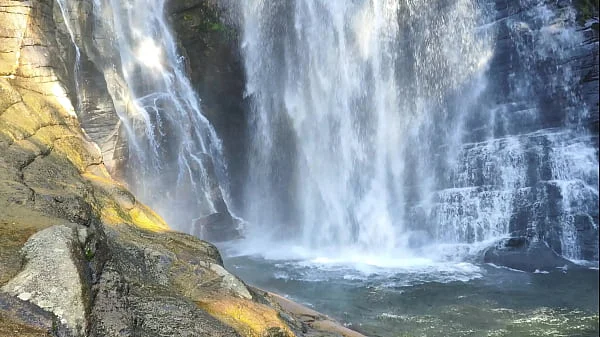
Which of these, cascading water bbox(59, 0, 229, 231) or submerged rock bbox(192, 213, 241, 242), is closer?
cascading water bbox(59, 0, 229, 231)

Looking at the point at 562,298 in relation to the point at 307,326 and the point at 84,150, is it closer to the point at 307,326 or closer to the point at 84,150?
the point at 307,326

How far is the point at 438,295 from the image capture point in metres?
11.3

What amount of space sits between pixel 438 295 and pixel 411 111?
395 inches

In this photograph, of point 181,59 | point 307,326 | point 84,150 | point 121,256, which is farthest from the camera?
point 181,59

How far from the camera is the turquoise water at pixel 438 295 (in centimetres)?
912

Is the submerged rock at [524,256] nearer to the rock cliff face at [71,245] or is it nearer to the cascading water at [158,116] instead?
the cascading water at [158,116]

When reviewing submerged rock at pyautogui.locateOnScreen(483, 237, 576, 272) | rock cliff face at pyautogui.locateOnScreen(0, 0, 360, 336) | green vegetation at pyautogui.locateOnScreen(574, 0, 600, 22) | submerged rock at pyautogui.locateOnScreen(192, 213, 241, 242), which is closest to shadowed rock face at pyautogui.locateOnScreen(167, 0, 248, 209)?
submerged rock at pyautogui.locateOnScreen(192, 213, 241, 242)

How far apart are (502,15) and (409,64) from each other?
4000mm

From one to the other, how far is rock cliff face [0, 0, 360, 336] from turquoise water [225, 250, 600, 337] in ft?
8.85

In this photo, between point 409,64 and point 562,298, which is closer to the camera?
point 562,298

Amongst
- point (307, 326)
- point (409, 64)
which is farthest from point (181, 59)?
point (307, 326)

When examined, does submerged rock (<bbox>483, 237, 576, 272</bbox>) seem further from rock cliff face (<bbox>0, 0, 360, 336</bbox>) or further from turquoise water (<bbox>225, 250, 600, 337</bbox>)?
rock cliff face (<bbox>0, 0, 360, 336</bbox>)

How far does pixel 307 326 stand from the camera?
7.12m

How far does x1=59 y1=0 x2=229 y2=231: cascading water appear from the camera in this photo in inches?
579
